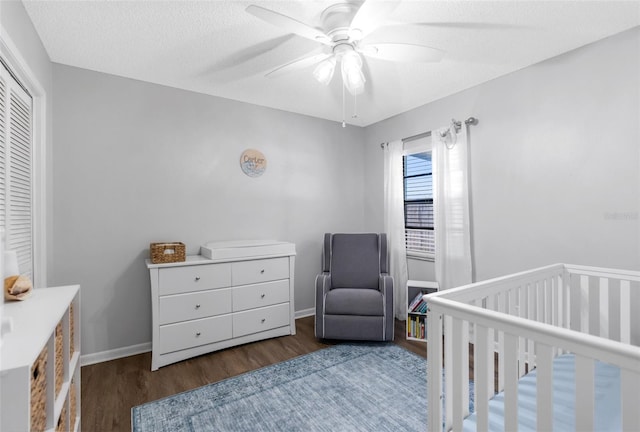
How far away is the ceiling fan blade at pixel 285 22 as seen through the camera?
1.41m

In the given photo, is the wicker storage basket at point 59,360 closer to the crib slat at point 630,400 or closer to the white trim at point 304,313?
the crib slat at point 630,400

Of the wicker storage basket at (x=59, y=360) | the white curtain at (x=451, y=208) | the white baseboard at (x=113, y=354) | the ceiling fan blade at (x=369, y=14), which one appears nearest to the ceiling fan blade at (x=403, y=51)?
the ceiling fan blade at (x=369, y=14)

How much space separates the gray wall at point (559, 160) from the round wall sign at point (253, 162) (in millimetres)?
1921

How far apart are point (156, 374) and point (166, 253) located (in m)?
0.90

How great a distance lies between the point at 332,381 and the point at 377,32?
2376mm

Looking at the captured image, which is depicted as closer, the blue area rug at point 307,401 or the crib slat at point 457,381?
the crib slat at point 457,381

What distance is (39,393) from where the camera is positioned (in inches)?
39.6

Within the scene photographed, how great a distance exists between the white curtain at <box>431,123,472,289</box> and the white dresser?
1488 mm

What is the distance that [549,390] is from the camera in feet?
3.07

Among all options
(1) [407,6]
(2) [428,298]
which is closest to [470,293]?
(2) [428,298]

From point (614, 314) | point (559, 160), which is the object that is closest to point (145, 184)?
point (559, 160)

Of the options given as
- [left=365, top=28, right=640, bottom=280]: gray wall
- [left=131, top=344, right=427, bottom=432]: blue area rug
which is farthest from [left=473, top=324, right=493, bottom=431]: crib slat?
[left=365, top=28, right=640, bottom=280]: gray wall

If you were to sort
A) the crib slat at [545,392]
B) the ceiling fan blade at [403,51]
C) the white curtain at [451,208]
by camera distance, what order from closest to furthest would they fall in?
the crib slat at [545,392] < the ceiling fan blade at [403,51] < the white curtain at [451,208]

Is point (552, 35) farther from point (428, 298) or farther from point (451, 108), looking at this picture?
point (428, 298)
